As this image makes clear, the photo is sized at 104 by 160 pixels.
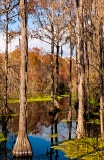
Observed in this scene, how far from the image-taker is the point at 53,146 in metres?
14.5

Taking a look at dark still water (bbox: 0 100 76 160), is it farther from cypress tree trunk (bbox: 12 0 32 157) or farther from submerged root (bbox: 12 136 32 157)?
cypress tree trunk (bbox: 12 0 32 157)

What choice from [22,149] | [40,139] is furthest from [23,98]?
[40,139]

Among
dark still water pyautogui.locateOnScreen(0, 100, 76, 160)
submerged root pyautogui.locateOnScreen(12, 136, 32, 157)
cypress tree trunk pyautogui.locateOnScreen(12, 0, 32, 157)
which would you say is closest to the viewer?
submerged root pyautogui.locateOnScreen(12, 136, 32, 157)

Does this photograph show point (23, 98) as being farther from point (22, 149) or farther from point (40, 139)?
point (40, 139)

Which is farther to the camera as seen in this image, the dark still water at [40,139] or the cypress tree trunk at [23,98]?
the dark still water at [40,139]

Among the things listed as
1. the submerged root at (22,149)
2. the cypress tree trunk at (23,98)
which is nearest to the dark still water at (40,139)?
the submerged root at (22,149)

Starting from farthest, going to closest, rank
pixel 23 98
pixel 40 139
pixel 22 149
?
pixel 40 139 < pixel 23 98 < pixel 22 149

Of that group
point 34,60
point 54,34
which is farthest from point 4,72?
point 34,60

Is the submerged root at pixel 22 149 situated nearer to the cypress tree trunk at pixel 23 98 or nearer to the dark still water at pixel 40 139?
the cypress tree trunk at pixel 23 98

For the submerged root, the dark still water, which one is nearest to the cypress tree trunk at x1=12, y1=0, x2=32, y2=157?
the submerged root

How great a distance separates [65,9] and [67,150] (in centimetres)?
1862

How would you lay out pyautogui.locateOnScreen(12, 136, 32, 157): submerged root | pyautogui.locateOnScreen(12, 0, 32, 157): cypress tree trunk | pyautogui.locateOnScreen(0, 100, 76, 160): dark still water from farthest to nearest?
pyautogui.locateOnScreen(0, 100, 76, 160): dark still water, pyautogui.locateOnScreen(12, 0, 32, 157): cypress tree trunk, pyautogui.locateOnScreen(12, 136, 32, 157): submerged root

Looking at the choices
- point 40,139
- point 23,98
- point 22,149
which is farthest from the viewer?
point 40,139

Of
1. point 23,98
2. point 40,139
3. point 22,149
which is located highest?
point 23,98
